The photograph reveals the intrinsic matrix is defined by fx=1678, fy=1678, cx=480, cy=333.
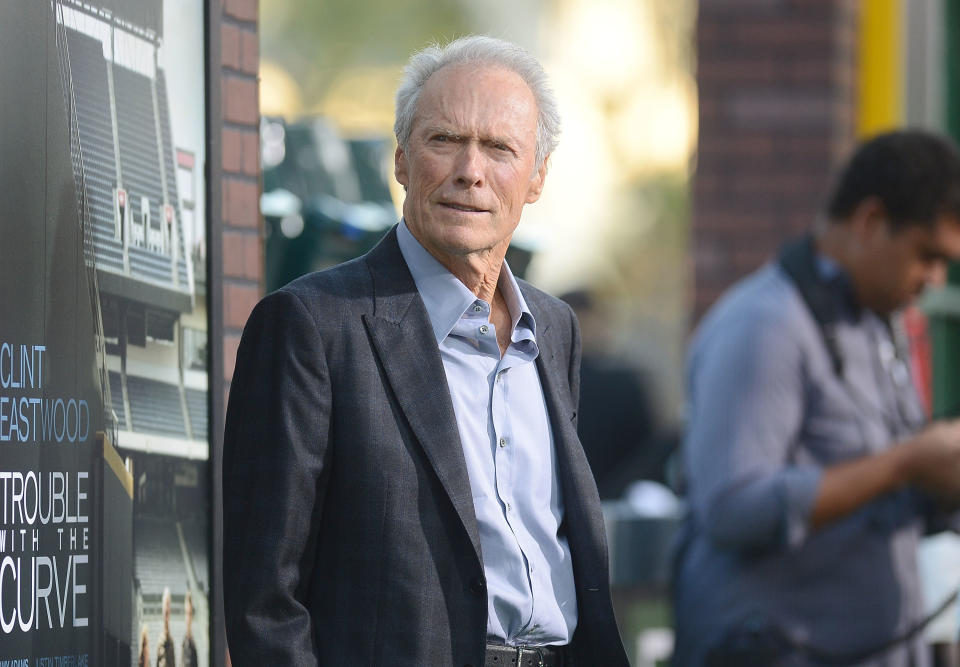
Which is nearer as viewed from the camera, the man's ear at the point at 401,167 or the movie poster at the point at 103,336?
the movie poster at the point at 103,336

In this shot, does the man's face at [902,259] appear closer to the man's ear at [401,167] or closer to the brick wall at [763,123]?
the man's ear at [401,167]

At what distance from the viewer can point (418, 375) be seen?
101 inches

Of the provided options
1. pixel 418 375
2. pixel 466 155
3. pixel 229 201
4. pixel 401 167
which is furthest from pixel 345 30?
pixel 418 375

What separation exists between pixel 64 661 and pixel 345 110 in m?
10.1

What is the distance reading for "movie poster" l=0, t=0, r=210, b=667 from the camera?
8.54 feet

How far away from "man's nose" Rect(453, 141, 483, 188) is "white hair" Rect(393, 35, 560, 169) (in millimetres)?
107

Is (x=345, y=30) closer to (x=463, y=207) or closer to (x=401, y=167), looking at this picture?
(x=401, y=167)

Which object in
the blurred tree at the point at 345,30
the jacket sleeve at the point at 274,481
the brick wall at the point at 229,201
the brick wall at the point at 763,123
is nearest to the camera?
the jacket sleeve at the point at 274,481

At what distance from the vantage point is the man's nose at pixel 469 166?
2.62m

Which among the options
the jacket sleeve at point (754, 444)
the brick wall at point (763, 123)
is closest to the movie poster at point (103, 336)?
the jacket sleeve at point (754, 444)

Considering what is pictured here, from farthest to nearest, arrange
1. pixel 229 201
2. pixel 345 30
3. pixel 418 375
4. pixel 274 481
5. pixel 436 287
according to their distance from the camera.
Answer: pixel 345 30, pixel 229 201, pixel 436 287, pixel 418 375, pixel 274 481

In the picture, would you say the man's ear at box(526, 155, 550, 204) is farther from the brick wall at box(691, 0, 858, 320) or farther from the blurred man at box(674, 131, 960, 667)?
the brick wall at box(691, 0, 858, 320)

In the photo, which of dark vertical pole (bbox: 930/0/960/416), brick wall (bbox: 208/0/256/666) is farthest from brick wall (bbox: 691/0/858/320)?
brick wall (bbox: 208/0/256/666)

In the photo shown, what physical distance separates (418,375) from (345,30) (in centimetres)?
1132
